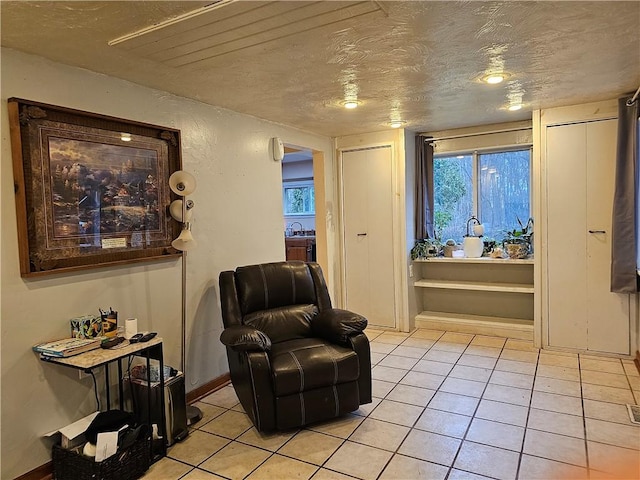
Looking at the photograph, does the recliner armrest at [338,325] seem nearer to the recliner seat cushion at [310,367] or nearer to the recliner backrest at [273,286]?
the recliner seat cushion at [310,367]

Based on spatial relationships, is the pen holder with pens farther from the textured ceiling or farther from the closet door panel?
the closet door panel

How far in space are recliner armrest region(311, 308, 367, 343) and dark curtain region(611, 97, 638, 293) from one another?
7.44 feet

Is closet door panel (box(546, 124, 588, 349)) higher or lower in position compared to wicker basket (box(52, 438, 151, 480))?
higher

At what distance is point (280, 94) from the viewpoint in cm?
303

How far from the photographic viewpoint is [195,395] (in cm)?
312

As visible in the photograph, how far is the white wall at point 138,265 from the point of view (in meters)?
2.08

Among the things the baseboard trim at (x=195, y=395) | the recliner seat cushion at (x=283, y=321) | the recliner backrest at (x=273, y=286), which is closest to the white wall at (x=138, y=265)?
the baseboard trim at (x=195, y=395)

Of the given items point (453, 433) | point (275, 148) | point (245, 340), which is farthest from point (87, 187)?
point (453, 433)

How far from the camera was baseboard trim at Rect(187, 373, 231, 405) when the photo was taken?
3092 millimetres

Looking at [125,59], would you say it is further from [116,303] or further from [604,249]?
[604,249]

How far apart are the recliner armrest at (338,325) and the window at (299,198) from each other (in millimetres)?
4489

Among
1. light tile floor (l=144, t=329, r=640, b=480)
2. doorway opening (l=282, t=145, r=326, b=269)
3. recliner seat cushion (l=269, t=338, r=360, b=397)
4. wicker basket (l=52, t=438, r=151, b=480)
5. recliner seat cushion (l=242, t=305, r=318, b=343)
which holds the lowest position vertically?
light tile floor (l=144, t=329, r=640, b=480)

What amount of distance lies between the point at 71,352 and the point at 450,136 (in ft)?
13.4

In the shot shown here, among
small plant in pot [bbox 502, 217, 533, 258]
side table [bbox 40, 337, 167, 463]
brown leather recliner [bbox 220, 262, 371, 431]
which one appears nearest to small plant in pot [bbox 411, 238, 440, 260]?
small plant in pot [bbox 502, 217, 533, 258]
